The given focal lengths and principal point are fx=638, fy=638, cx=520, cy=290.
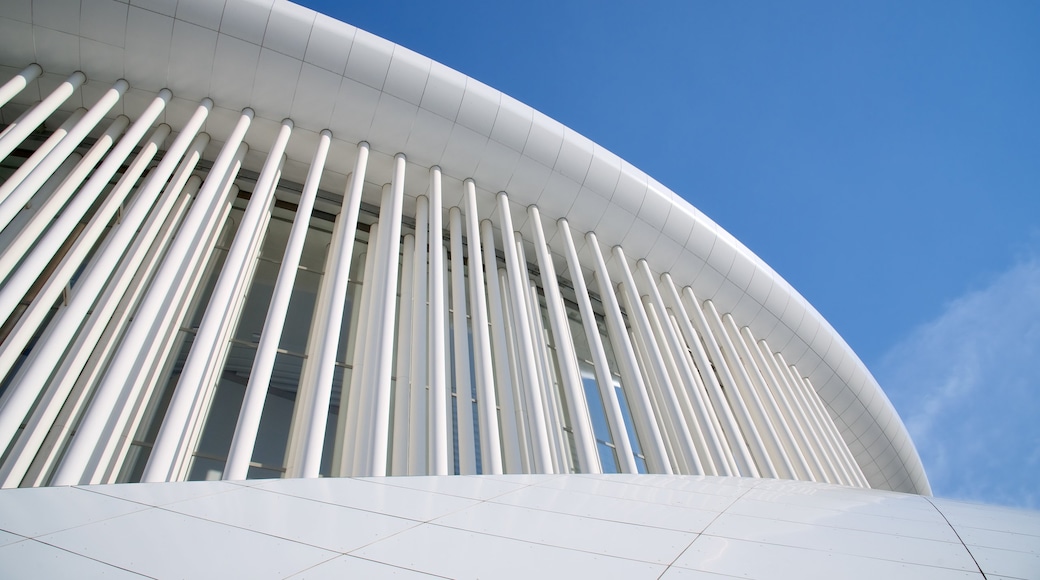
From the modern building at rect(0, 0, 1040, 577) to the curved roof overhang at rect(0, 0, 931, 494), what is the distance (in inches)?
2.0

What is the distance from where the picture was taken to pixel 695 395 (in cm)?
1391

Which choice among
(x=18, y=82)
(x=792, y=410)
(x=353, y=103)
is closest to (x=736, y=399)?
(x=792, y=410)

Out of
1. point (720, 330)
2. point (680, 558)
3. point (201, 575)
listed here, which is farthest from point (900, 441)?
point (201, 575)

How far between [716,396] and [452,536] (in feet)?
37.8

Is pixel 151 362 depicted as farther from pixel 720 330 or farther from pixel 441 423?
pixel 720 330

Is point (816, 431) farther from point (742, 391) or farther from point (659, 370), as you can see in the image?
point (659, 370)

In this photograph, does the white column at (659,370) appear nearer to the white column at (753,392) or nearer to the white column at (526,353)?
the white column at (753,392)

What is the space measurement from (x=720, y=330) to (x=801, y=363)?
19.3 feet

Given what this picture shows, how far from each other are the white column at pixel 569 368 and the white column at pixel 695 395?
2.48m

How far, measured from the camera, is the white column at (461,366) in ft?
37.1

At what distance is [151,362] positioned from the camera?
30.9 feet

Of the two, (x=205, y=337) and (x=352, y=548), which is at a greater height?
(x=205, y=337)

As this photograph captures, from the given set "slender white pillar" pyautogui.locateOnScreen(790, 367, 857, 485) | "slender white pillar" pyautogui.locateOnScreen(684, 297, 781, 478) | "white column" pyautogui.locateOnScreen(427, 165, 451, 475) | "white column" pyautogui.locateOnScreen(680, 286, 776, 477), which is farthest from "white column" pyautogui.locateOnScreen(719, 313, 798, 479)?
"white column" pyautogui.locateOnScreen(427, 165, 451, 475)

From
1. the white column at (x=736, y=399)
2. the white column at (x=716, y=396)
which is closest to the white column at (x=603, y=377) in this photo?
the white column at (x=716, y=396)
